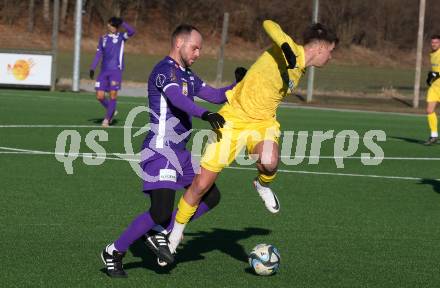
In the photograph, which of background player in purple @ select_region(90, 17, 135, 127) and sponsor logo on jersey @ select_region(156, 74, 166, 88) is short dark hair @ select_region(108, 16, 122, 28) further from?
sponsor logo on jersey @ select_region(156, 74, 166, 88)

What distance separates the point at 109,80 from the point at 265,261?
14273mm

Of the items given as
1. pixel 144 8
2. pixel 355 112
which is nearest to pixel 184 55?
pixel 355 112

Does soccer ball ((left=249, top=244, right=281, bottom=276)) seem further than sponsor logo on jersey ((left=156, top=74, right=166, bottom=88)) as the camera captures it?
Yes

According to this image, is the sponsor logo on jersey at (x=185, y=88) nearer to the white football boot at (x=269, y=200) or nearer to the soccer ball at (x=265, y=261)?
the soccer ball at (x=265, y=261)

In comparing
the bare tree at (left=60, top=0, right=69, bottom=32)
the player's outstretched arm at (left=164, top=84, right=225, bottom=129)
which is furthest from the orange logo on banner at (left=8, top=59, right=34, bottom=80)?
the bare tree at (left=60, top=0, right=69, bottom=32)

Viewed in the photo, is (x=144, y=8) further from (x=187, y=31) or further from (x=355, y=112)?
(x=187, y=31)

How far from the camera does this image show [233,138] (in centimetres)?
797

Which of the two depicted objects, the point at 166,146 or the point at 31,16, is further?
the point at 31,16

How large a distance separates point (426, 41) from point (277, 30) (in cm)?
8324

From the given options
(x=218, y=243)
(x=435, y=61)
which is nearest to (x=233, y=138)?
(x=218, y=243)

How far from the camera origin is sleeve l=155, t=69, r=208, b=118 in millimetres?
7129

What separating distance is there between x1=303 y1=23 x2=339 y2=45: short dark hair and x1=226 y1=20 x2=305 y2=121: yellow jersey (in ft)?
0.35

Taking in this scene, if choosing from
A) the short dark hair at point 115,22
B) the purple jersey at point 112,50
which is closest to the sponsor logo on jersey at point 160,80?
the short dark hair at point 115,22

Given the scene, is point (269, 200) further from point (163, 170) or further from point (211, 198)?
point (163, 170)
